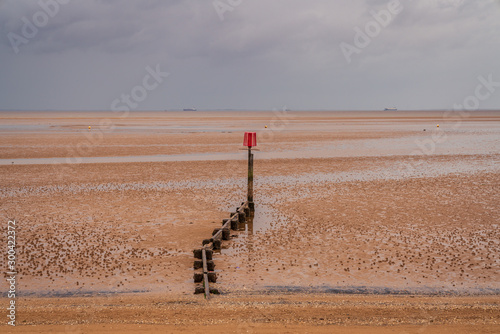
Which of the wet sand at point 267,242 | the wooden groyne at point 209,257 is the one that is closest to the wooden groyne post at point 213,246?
the wooden groyne at point 209,257

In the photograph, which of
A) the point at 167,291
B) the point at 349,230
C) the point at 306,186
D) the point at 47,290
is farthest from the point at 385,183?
the point at 47,290

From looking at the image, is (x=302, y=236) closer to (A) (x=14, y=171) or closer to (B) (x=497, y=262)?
(B) (x=497, y=262)

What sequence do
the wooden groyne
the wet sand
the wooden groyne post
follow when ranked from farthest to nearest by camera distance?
the wooden groyne post < the wooden groyne < the wet sand

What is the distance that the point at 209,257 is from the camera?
1191cm

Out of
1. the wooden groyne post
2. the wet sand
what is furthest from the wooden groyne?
the wet sand

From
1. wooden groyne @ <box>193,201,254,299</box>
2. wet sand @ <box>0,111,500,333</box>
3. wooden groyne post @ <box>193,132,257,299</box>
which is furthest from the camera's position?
wooden groyne post @ <box>193,132,257,299</box>

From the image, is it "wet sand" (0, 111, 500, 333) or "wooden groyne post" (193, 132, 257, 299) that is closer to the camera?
"wet sand" (0, 111, 500, 333)

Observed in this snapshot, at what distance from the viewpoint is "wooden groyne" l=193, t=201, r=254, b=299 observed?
32.8 feet

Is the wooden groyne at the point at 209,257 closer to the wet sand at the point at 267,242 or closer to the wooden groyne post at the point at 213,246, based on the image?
the wooden groyne post at the point at 213,246

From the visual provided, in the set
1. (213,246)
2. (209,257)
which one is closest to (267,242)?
(213,246)

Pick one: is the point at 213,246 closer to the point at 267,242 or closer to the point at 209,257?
the point at 209,257

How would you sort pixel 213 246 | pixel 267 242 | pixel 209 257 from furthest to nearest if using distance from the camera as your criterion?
pixel 267 242
pixel 213 246
pixel 209 257

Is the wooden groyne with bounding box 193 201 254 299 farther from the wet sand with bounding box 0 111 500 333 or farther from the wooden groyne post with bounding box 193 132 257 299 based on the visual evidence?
the wet sand with bounding box 0 111 500 333

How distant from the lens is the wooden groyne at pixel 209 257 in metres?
9.98
